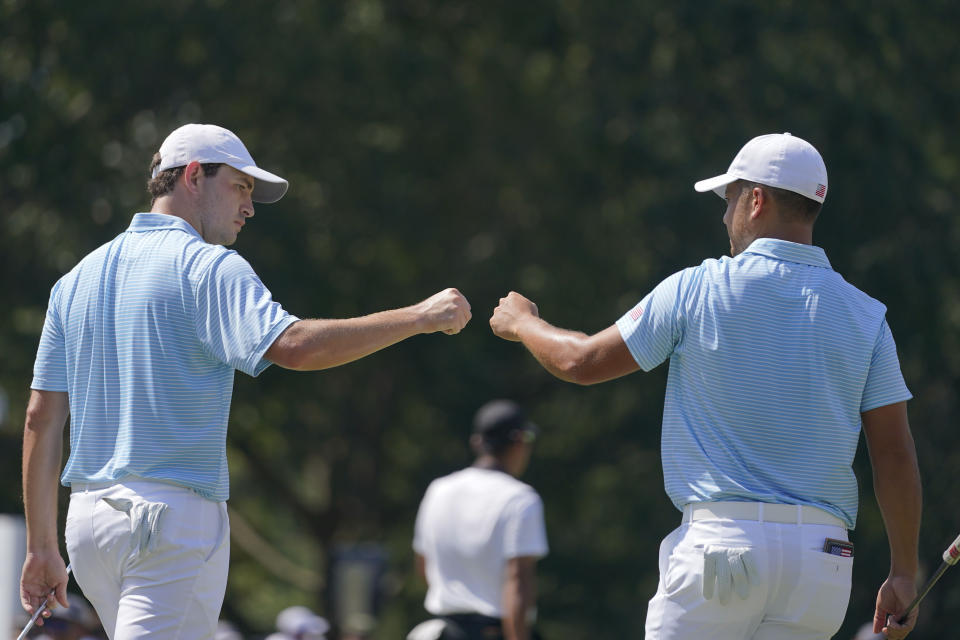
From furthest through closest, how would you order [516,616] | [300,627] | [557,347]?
[300,627] < [516,616] < [557,347]

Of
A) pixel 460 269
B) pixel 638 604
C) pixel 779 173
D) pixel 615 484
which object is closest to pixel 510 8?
pixel 460 269

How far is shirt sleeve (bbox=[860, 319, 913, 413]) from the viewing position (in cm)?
404

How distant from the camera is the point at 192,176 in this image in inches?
168

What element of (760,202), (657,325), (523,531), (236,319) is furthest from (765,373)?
(523,531)

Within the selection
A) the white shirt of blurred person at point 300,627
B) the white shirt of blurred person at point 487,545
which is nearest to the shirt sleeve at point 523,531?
the white shirt of blurred person at point 487,545

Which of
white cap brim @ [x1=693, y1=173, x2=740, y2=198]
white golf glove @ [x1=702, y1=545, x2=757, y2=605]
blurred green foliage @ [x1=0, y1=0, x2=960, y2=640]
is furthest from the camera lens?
blurred green foliage @ [x1=0, y1=0, x2=960, y2=640]

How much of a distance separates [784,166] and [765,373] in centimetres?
64

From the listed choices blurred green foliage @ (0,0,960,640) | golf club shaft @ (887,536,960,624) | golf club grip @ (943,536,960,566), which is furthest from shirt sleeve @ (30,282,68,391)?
blurred green foliage @ (0,0,960,640)

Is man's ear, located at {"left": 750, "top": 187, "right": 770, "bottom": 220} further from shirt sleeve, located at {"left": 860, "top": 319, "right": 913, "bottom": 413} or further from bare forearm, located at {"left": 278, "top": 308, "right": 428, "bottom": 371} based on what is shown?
bare forearm, located at {"left": 278, "top": 308, "right": 428, "bottom": 371}

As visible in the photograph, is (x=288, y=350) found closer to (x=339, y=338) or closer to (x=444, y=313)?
(x=339, y=338)

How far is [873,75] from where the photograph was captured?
1520cm

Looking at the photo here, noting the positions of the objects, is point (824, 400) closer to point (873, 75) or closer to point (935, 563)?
point (873, 75)

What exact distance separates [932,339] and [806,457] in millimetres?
12032

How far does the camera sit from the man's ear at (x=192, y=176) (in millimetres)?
4266
